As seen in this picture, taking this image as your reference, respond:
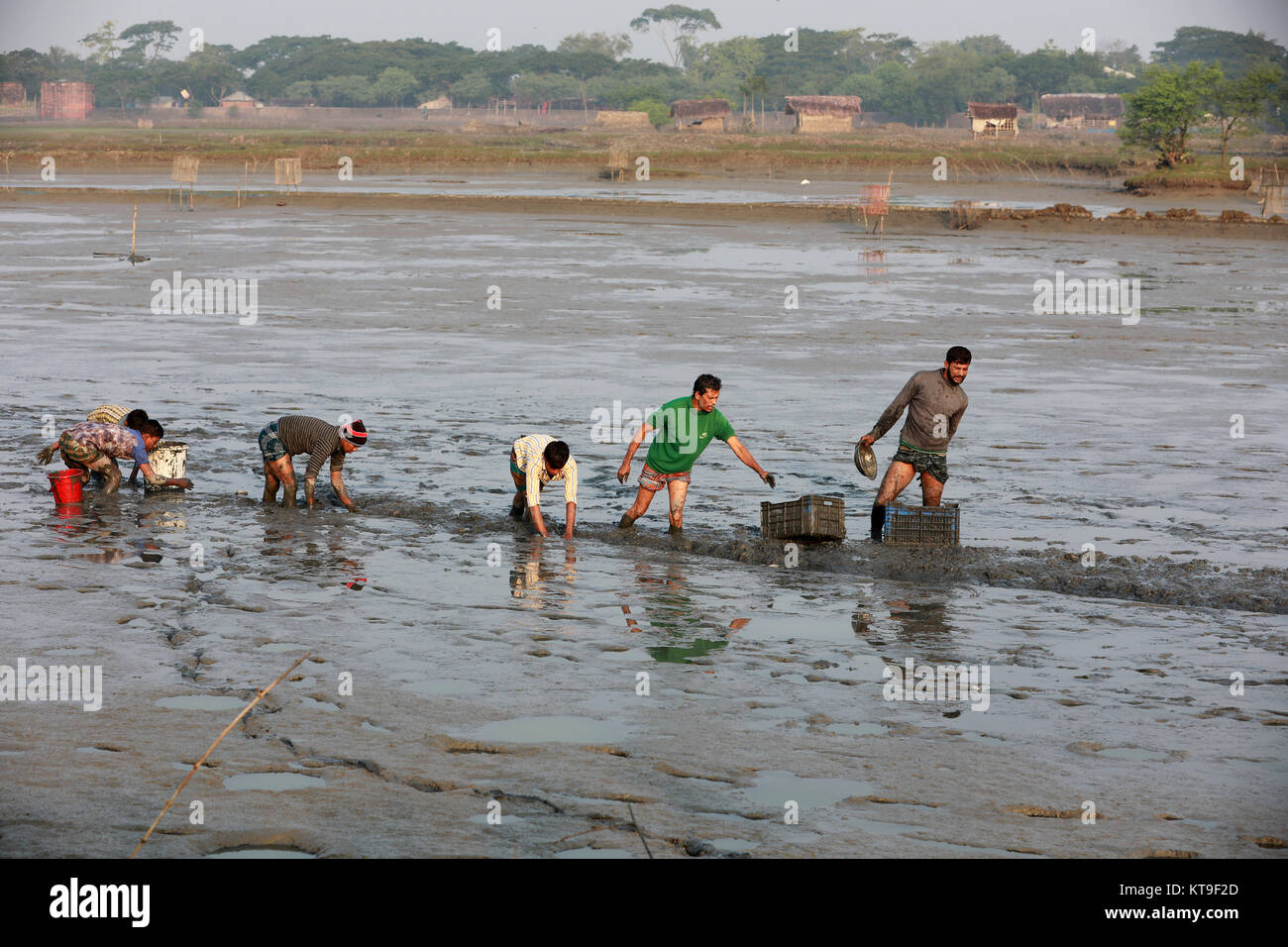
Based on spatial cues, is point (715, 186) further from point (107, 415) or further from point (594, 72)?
point (594, 72)

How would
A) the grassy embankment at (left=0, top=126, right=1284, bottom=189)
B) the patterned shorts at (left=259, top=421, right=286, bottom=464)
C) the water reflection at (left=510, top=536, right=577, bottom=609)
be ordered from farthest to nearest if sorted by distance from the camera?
the grassy embankment at (left=0, top=126, right=1284, bottom=189), the patterned shorts at (left=259, top=421, right=286, bottom=464), the water reflection at (left=510, top=536, right=577, bottom=609)

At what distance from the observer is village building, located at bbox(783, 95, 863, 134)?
110m

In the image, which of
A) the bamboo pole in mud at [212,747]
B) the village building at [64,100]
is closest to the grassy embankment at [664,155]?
the village building at [64,100]

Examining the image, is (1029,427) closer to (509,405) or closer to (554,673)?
(509,405)

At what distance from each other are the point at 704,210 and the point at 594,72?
4423 inches

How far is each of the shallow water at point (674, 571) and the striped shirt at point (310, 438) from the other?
0.57m

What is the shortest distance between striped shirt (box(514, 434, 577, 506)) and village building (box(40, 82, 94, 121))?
5445 inches

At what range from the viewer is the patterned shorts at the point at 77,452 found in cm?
1173

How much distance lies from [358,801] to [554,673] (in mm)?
2069

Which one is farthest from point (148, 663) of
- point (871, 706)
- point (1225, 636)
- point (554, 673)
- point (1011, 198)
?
point (1011, 198)

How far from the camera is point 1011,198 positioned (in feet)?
183

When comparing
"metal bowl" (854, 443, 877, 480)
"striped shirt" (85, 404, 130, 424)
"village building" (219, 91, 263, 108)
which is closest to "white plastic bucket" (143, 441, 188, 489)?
"striped shirt" (85, 404, 130, 424)

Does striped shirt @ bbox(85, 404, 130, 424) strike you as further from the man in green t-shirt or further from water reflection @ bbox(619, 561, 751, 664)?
water reflection @ bbox(619, 561, 751, 664)
